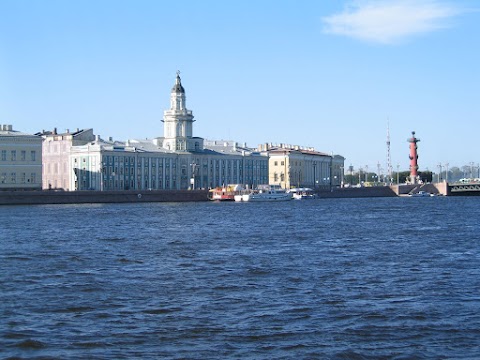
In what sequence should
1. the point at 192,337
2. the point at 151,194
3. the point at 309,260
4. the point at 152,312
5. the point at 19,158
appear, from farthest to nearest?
the point at 151,194
the point at 19,158
the point at 309,260
the point at 152,312
the point at 192,337

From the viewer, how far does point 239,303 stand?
15578mm

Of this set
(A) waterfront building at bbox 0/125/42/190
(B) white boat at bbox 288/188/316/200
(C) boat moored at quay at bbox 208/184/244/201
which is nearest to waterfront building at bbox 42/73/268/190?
(C) boat moored at quay at bbox 208/184/244/201

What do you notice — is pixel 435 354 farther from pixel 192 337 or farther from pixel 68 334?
pixel 68 334

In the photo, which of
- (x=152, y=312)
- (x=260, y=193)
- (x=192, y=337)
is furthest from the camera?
(x=260, y=193)

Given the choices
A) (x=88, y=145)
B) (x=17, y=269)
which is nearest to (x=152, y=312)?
(x=17, y=269)

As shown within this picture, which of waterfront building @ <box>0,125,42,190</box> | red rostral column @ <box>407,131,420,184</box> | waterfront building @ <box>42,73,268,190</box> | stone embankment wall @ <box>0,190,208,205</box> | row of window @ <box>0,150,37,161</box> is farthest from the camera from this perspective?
red rostral column @ <box>407,131,420,184</box>

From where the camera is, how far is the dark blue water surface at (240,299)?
12.4 m

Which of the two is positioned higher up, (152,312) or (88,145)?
(88,145)

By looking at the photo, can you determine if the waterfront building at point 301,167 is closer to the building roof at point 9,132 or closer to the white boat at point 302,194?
the white boat at point 302,194

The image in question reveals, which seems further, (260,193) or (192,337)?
(260,193)

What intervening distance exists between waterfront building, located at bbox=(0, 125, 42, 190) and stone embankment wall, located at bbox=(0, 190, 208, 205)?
316cm

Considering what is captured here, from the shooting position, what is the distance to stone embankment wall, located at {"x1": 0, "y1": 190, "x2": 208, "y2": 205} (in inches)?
2594

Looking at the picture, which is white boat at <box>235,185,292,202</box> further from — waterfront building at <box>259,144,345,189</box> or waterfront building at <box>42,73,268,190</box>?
waterfront building at <box>259,144,345,189</box>

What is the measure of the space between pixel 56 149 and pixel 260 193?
64.2ft
